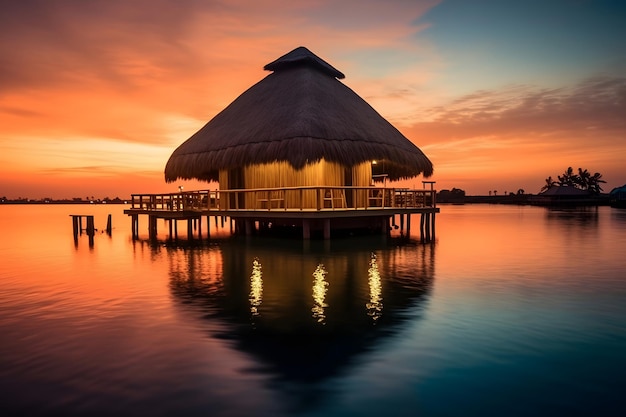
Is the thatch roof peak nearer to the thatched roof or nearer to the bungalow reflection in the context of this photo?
the thatched roof

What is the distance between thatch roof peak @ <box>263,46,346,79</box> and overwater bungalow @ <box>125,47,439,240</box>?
6cm

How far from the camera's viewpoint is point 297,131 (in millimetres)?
20297

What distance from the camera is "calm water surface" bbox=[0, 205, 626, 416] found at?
4980mm

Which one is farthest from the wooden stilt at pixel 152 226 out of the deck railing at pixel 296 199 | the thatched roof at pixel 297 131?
the thatched roof at pixel 297 131

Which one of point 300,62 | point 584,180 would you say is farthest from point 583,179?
point 300,62

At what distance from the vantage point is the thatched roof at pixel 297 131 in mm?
20375

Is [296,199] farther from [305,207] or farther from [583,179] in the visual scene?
[583,179]

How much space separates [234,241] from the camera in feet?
75.8

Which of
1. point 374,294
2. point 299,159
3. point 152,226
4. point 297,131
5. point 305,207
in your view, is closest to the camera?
point 374,294

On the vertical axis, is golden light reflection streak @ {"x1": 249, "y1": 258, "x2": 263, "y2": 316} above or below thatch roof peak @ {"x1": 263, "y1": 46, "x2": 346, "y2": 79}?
below

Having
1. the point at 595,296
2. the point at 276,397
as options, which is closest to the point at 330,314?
the point at 276,397

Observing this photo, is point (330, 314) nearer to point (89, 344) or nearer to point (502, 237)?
point (89, 344)

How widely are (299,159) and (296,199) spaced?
9.67 feet

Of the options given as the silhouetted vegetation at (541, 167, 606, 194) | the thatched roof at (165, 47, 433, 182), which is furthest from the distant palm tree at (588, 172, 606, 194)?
the thatched roof at (165, 47, 433, 182)
